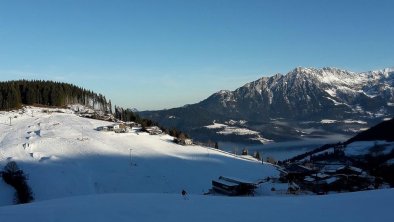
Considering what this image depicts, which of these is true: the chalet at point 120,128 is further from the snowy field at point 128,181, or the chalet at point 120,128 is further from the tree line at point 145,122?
the tree line at point 145,122

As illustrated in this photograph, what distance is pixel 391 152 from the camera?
189 metres

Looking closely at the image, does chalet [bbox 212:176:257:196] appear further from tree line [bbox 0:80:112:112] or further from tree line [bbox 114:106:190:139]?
tree line [bbox 0:80:112:112]

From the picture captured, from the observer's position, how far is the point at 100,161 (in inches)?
4026

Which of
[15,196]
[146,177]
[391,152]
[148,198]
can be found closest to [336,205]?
[148,198]

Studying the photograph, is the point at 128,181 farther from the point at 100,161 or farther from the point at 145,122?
the point at 145,122

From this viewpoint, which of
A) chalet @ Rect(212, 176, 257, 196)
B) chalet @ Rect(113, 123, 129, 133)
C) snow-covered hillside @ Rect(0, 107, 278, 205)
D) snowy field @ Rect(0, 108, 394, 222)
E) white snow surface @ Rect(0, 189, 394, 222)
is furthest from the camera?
chalet @ Rect(113, 123, 129, 133)

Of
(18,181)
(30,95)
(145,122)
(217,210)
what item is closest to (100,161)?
(18,181)

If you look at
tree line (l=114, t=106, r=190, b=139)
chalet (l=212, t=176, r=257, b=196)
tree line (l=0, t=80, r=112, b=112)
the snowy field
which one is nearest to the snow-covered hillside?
the snowy field

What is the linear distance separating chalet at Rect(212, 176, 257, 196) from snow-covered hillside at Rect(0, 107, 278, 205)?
6551 millimetres

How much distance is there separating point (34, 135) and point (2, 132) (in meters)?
10.7

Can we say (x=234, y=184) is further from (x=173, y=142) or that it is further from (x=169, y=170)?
(x=173, y=142)

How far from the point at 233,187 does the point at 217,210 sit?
53300 mm

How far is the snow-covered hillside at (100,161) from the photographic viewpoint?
84.9 metres

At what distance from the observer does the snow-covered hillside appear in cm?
8488
